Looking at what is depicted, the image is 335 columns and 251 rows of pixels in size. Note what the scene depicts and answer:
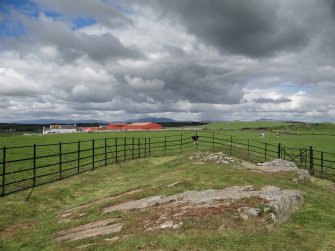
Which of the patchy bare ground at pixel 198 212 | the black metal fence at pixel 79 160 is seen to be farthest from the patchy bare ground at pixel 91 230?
the black metal fence at pixel 79 160

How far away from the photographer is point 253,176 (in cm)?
1609

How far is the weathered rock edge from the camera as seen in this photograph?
11766mm

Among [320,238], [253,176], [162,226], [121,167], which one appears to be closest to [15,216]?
[162,226]

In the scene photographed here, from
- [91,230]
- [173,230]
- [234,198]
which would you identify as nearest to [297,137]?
[234,198]

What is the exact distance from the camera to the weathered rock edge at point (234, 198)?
1177cm

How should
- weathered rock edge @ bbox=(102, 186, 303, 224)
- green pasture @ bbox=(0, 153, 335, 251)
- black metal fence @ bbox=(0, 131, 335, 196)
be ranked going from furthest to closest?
black metal fence @ bbox=(0, 131, 335, 196) → weathered rock edge @ bbox=(102, 186, 303, 224) → green pasture @ bbox=(0, 153, 335, 251)

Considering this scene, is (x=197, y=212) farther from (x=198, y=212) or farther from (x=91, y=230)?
(x=91, y=230)

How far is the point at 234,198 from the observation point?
12039 millimetres

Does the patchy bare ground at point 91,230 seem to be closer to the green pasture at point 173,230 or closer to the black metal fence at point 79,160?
the green pasture at point 173,230

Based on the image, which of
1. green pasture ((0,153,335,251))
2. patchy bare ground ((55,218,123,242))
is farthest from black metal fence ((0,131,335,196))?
patchy bare ground ((55,218,123,242))

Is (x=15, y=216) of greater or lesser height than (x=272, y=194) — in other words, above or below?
below

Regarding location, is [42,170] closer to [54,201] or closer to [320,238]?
[54,201]

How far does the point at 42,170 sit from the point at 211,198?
19885 millimetres

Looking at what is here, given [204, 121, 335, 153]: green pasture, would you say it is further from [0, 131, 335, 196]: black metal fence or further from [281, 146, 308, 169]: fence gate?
[0, 131, 335, 196]: black metal fence
